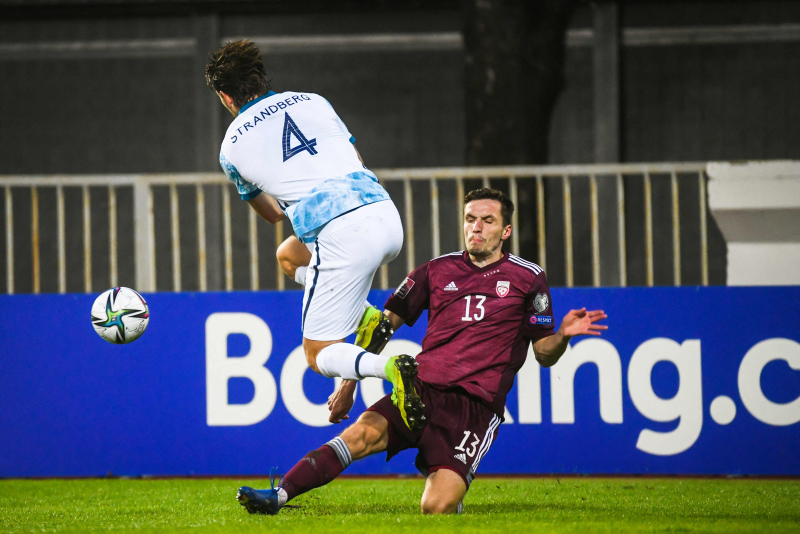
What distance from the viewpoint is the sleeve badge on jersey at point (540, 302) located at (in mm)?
5039

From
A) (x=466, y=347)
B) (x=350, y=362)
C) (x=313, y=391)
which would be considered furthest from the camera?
(x=313, y=391)

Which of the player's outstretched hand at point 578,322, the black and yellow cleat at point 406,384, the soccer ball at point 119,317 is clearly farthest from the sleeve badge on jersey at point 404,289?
the soccer ball at point 119,317

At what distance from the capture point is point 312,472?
14.7 ft

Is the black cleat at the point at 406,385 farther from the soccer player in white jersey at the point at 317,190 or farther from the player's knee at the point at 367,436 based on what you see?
the player's knee at the point at 367,436

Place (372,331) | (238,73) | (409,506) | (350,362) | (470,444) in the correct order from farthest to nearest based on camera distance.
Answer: (409,506) < (470,444) < (372,331) < (238,73) < (350,362)

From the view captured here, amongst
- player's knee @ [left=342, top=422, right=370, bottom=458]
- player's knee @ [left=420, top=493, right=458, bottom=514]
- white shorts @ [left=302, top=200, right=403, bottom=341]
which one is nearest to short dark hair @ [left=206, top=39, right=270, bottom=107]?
white shorts @ [left=302, top=200, right=403, bottom=341]

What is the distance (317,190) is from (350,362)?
0.82m

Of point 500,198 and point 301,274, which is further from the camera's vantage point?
point 500,198

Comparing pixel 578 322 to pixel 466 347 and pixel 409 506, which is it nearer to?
pixel 466 347

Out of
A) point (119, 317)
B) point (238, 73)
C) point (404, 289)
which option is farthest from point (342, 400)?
point (238, 73)

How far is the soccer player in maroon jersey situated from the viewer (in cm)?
473

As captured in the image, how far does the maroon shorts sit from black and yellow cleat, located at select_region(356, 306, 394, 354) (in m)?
0.32

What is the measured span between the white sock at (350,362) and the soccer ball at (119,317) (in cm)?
139

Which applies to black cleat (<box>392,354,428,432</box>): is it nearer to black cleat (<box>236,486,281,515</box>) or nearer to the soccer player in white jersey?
the soccer player in white jersey
